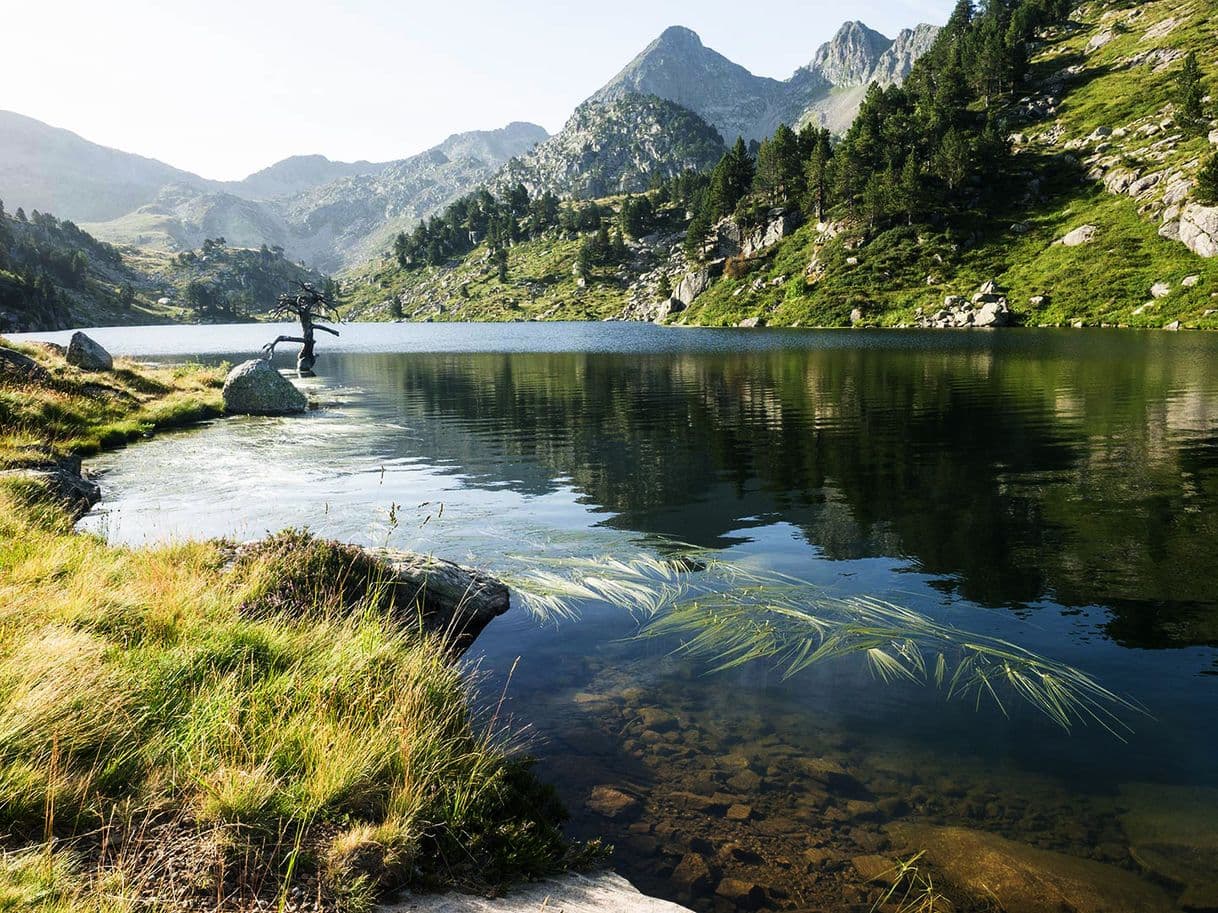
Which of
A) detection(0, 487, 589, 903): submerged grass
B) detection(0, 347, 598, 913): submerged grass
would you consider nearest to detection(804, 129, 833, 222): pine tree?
detection(0, 347, 598, 913): submerged grass

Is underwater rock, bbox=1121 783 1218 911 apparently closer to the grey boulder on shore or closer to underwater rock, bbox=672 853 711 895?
underwater rock, bbox=672 853 711 895

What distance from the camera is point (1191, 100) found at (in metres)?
110

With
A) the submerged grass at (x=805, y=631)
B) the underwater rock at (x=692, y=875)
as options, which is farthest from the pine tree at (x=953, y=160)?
the underwater rock at (x=692, y=875)

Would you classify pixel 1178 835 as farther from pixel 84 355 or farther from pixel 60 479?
pixel 84 355

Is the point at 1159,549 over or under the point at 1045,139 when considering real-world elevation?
under

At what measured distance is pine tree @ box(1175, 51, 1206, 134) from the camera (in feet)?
362

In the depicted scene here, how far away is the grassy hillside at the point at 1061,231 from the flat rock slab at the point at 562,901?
105m

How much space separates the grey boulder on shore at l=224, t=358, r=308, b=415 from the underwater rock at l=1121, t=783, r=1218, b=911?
43.8 metres

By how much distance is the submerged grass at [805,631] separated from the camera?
957 cm

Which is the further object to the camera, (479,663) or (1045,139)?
(1045,139)

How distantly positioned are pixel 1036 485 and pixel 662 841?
1975 cm

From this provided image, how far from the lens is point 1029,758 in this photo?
808 cm

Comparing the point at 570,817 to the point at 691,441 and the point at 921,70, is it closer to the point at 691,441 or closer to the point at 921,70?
the point at 691,441

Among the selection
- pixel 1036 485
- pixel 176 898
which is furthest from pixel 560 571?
pixel 1036 485
